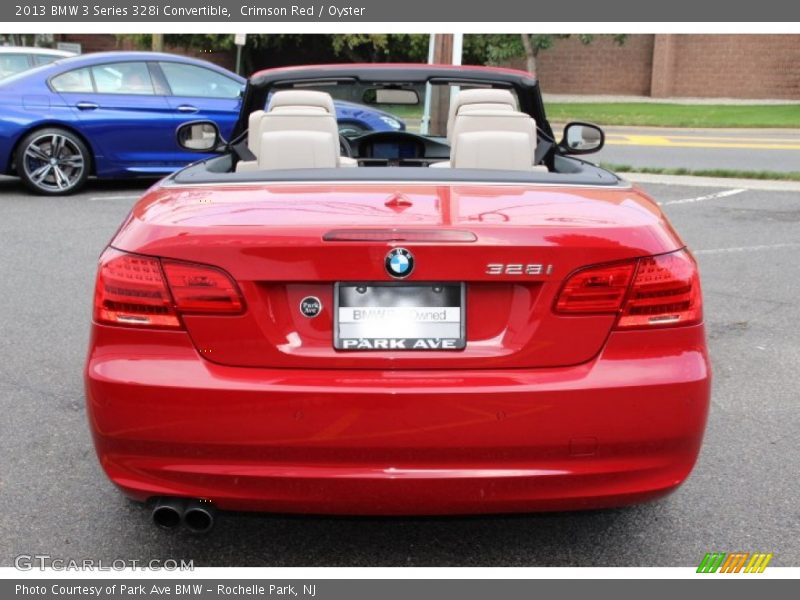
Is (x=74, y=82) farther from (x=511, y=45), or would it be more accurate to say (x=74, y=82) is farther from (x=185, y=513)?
(x=511, y=45)

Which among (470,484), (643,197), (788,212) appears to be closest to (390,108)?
(643,197)

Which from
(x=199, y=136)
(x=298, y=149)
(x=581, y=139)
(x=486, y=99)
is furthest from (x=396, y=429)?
(x=581, y=139)

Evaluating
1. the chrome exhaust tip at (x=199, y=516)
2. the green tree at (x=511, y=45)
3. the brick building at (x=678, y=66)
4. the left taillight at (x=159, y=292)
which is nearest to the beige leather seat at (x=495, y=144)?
the left taillight at (x=159, y=292)

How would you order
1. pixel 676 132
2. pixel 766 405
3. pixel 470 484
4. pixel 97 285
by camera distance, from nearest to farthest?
pixel 470 484 < pixel 97 285 < pixel 766 405 < pixel 676 132

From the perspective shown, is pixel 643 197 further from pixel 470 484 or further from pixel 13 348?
pixel 13 348

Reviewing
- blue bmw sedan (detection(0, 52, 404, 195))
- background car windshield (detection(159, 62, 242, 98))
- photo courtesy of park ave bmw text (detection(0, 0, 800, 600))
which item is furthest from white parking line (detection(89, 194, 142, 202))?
photo courtesy of park ave bmw text (detection(0, 0, 800, 600))

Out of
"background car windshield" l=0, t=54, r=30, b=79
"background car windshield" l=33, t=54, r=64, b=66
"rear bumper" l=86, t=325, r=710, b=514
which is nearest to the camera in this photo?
"rear bumper" l=86, t=325, r=710, b=514

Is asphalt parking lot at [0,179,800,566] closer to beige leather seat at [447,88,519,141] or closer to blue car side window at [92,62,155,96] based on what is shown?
beige leather seat at [447,88,519,141]

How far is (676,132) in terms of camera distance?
2481 cm

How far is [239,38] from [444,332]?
24.2 metres

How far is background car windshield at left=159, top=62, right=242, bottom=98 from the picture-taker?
12297 millimetres

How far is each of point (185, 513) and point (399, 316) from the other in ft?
2.73

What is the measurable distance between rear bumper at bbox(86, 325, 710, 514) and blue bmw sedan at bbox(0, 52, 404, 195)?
8.28 m
